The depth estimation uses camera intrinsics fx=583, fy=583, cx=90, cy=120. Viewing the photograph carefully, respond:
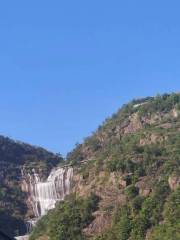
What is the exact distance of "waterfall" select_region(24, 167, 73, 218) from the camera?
3242 inches

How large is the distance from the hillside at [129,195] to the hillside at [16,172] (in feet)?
59.4

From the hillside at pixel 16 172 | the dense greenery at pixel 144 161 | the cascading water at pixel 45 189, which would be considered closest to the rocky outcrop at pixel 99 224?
the dense greenery at pixel 144 161

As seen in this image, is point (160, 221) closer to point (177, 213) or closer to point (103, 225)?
point (177, 213)

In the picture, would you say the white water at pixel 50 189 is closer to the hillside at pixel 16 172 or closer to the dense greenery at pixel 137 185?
the hillside at pixel 16 172

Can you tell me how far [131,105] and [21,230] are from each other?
27.3 meters

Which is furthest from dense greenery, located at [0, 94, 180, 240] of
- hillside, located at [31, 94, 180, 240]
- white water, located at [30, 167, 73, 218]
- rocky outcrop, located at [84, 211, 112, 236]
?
white water, located at [30, 167, 73, 218]

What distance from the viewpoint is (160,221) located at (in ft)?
164

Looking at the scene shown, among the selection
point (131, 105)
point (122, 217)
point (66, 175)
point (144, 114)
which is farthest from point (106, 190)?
point (131, 105)

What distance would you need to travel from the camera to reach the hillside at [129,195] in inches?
1972

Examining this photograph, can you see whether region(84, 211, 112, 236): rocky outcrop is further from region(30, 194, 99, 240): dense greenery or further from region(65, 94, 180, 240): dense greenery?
region(65, 94, 180, 240): dense greenery

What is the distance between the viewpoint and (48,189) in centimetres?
8788

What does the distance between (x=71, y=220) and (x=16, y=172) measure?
158ft

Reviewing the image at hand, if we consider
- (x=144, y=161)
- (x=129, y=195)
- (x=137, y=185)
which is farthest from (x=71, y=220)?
(x=144, y=161)

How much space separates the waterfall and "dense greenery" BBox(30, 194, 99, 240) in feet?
62.2
